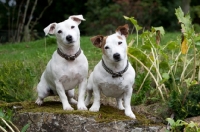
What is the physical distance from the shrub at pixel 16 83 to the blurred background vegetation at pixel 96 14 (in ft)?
39.1

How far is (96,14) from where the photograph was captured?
69.4 ft

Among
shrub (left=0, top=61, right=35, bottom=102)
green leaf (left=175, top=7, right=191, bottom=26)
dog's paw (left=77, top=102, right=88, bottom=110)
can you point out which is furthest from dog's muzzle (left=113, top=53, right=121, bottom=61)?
shrub (left=0, top=61, right=35, bottom=102)

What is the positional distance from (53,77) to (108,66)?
2.20 feet

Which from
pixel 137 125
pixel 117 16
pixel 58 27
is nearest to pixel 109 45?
pixel 58 27

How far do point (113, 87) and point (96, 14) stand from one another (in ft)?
54.1

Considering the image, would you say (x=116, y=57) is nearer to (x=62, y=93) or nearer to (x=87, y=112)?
(x=87, y=112)

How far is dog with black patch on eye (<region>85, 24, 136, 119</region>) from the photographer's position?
15.0ft

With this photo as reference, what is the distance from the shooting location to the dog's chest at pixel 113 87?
15.8 feet

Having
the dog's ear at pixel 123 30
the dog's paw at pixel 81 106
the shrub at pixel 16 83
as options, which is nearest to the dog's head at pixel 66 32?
the dog's ear at pixel 123 30

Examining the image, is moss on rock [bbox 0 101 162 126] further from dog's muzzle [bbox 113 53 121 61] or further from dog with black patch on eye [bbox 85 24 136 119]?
dog's muzzle [bbox 113 53 121 61]

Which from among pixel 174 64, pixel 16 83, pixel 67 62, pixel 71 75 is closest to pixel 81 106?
pixel 71 75

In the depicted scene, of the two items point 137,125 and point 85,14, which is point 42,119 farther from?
point 85,14

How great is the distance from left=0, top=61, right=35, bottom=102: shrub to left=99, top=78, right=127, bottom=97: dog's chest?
1.96m

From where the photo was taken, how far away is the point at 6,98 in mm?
6480
